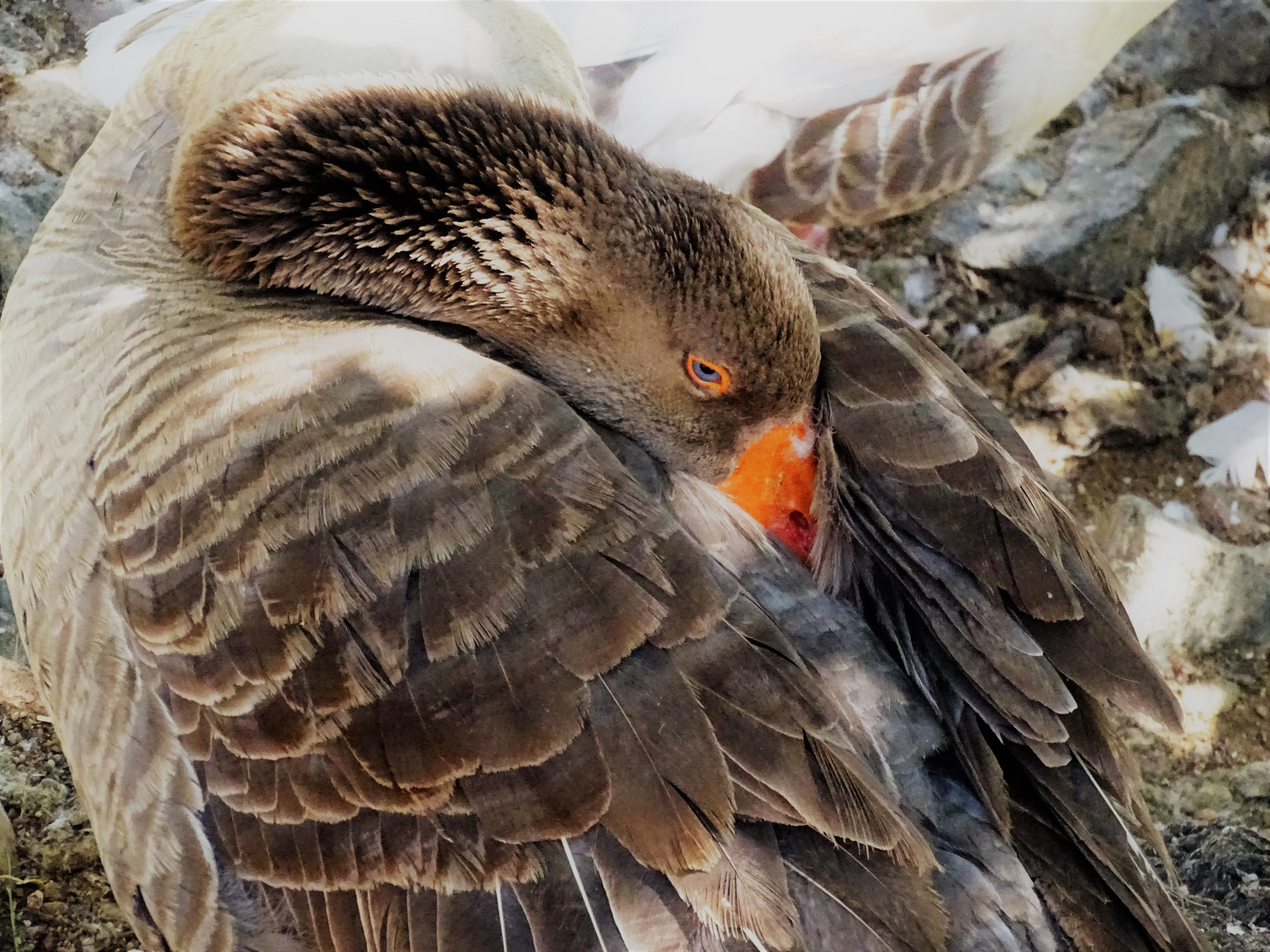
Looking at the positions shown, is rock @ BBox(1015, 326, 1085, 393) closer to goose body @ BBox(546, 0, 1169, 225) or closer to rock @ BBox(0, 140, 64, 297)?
goose body @ BBox(546, 0, 1169, 225)

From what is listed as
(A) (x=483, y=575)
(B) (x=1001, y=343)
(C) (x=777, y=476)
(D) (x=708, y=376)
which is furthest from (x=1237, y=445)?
(A) (x=483, y=575)

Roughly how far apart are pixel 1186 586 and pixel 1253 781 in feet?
1.74

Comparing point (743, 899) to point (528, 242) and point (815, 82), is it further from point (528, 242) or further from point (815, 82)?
point (815, 82)

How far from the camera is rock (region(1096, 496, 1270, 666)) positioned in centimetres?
271

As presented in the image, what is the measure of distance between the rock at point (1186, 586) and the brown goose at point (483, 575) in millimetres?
1283

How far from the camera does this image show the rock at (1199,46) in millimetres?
3459

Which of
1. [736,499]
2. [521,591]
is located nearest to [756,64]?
[736,499]

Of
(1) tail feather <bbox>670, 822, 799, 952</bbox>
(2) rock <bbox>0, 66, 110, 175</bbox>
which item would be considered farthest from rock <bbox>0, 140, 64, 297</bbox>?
(1) tail feather <bbox>670, 822, 799, 952</bbox>

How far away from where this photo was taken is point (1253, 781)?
2492 millimetres

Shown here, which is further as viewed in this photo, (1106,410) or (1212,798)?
(1106,410)

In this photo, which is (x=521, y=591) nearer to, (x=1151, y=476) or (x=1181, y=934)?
(x=1181, y=934)

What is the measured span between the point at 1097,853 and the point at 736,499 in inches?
29.0

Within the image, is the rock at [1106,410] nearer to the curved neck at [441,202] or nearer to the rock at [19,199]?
the curved neck at [441,202]

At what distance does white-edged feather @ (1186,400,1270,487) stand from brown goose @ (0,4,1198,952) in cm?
162
